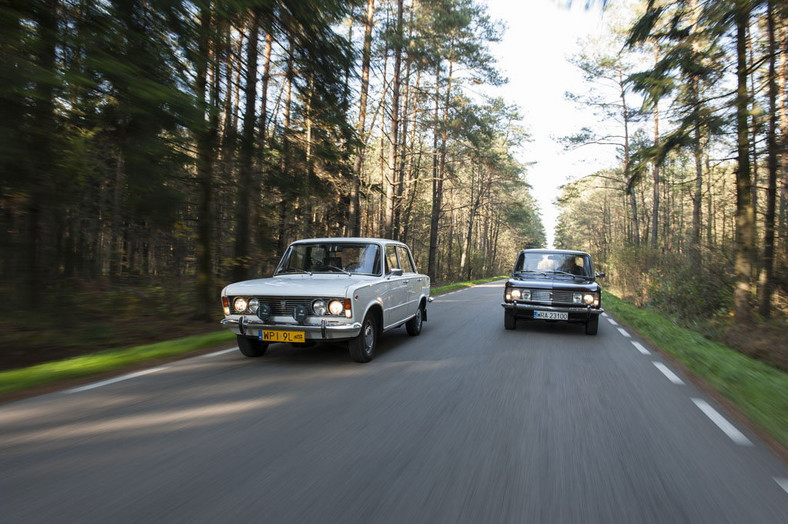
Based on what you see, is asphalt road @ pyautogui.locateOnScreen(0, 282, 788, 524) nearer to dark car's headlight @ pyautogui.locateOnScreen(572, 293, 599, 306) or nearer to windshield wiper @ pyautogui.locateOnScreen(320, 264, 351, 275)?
windshield wiper @ pyautogui.locateOnScreen(320, 264, 351, 275)

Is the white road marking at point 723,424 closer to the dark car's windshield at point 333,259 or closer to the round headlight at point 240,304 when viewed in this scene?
the dark car's windshield at point 333,259

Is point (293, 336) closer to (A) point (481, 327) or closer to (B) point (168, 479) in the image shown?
(B) point (168, 479)

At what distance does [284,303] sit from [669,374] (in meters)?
5.31

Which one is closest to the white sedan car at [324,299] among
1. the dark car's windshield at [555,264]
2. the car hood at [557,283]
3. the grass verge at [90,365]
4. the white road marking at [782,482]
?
the grass verge at [90,365]

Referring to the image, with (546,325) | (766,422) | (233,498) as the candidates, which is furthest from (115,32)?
(546,325)

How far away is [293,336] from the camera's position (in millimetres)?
6082

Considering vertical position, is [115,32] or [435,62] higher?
[435,62]

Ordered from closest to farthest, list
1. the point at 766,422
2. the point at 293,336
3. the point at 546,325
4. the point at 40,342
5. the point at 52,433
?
the point at 52,433, the point at 766,422, the point at 293,336, the point at 40,342, the point at 546,325

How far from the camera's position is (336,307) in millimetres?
6020

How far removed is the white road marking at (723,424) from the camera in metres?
3.96

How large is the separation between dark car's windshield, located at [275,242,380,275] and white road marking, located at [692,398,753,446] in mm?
4473

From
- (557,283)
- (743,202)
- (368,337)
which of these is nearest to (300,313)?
(368,337)

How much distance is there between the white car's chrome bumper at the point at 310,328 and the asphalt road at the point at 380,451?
455mm

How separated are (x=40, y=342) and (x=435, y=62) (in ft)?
51.2
